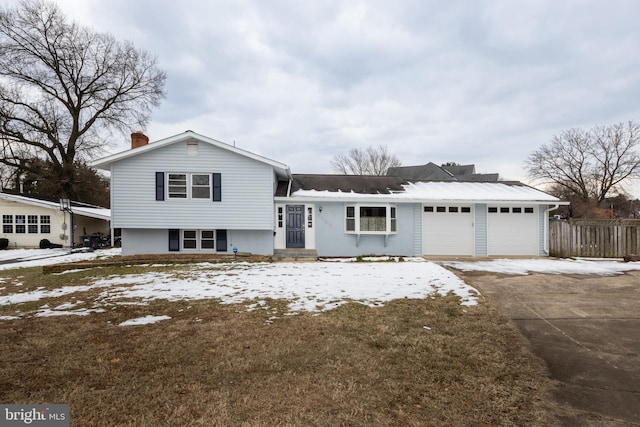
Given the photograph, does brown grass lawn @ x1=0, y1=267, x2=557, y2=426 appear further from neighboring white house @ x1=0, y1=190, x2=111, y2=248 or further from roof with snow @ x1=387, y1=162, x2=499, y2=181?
roof with snow @ x1=387, y1=162, x2=499, y2=181

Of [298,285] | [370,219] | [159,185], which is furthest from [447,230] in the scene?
[159,185]

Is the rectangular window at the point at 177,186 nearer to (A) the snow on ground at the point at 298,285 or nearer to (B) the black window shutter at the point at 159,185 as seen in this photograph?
(B) the black window shutter at the point at 159,185

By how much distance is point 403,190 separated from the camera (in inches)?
574

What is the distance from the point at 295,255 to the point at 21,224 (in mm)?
20079

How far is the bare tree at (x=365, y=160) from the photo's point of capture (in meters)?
39.4

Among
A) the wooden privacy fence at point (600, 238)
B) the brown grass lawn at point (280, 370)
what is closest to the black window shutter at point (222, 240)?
the brown grass lawn at point (280, 370)

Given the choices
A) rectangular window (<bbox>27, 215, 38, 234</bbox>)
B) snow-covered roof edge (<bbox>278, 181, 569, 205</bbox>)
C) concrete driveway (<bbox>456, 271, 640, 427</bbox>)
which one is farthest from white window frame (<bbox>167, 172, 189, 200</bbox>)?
rectangular window (<bbox>27, 215, 38, 234</bbox>)

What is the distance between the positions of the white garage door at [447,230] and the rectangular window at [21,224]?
82.2 feet

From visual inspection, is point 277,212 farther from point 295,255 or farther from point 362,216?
point 362,216

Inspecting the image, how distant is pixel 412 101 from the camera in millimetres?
19219

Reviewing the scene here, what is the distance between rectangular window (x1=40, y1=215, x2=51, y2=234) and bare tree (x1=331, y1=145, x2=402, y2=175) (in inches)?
1137

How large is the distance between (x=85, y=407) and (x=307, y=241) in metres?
11.1

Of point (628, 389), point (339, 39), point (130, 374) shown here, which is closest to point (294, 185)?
point (339, 39)

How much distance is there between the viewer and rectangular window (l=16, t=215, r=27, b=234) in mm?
19828
